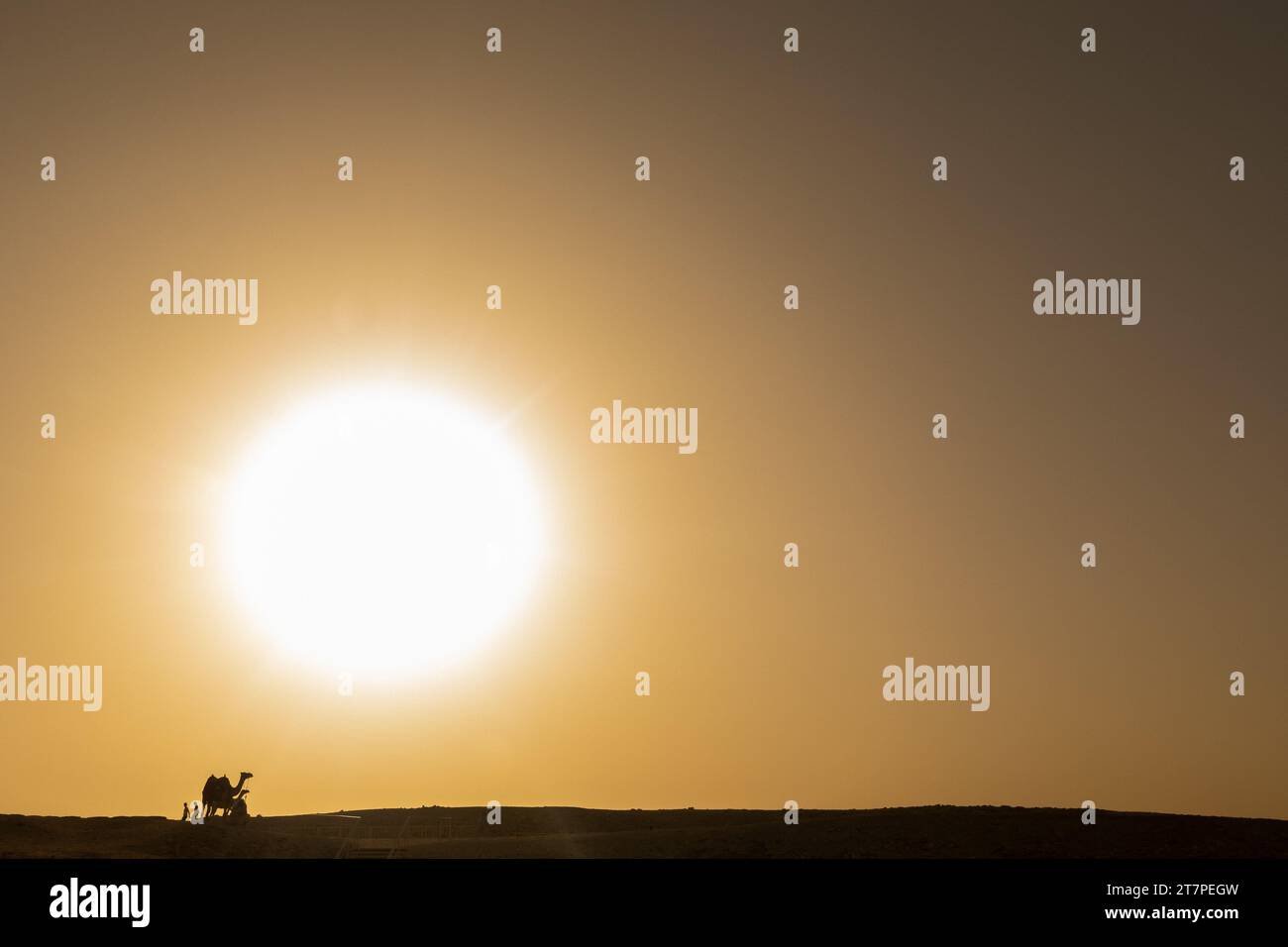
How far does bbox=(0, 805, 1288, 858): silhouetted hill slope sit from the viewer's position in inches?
2143

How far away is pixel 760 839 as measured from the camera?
195 ft

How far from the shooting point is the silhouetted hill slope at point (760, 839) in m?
54.4
